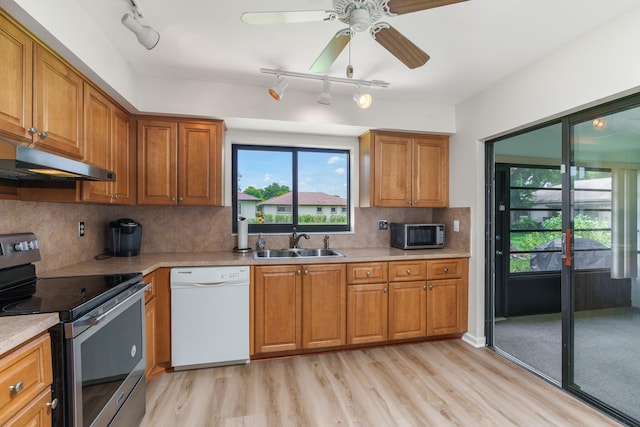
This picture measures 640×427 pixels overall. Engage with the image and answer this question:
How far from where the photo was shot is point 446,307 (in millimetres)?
2969

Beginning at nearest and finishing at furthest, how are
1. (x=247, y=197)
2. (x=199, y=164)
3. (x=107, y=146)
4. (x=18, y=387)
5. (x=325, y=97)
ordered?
1. (x=18, y=387)
2. (x=107, y=146)
3. (x=325, y=97)
4. (x=199, y=164)
5. (x=247, y=197)

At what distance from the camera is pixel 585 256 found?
2115 millimetres

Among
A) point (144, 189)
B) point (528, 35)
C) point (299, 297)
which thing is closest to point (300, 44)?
point (528, 35)

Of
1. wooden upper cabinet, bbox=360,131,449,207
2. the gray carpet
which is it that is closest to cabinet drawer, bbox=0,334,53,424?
wooden upper cabinet, bbox=360,131,449,207

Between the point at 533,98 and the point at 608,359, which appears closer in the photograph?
the point at 608,359

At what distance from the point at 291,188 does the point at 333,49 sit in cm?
191

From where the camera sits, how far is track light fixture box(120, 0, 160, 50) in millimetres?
1532

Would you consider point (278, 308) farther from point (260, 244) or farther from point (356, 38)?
point (356, 38)

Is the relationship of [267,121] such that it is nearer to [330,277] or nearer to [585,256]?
[330,277]

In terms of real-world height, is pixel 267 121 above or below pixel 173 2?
below

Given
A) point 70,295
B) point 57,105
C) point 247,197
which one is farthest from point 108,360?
point 247,197

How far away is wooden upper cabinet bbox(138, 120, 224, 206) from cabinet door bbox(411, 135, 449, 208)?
2057 mm

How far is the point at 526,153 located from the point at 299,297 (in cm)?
305

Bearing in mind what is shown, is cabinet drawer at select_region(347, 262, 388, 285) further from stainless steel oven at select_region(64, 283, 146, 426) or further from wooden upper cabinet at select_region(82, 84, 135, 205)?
wooden upper cabinet at select_region(82, 84, 135, 205)
